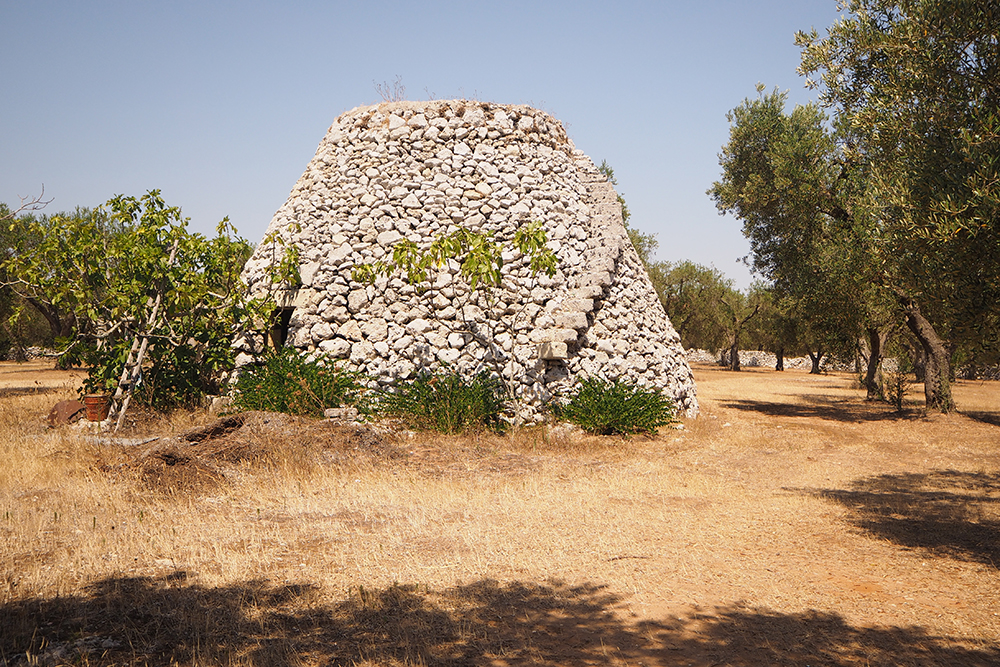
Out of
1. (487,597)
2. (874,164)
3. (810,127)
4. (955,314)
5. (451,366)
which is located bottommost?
(487,597)

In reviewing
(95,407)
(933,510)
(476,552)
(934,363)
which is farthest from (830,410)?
(95,407)

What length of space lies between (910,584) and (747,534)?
1.71 m

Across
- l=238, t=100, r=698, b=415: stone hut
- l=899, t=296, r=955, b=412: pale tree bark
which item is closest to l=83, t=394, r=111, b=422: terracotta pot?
l=238, t=100, r=698, b=415: stone hut

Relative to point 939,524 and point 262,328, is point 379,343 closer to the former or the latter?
point 262,328

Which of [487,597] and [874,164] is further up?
[874,164]

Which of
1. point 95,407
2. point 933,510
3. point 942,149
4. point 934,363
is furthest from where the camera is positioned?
point 934,363

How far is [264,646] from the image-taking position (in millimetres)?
4574

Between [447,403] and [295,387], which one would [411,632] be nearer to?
[447,403]

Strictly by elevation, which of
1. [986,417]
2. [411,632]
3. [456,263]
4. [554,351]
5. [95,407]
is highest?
[456,263]

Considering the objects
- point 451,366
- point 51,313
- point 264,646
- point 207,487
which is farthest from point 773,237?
point 51,313

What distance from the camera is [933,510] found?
8.77m

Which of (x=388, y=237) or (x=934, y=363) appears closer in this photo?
(x=388, y=237)

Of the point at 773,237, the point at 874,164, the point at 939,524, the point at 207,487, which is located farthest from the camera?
the point at 773,237

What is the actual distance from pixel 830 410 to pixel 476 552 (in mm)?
18539
